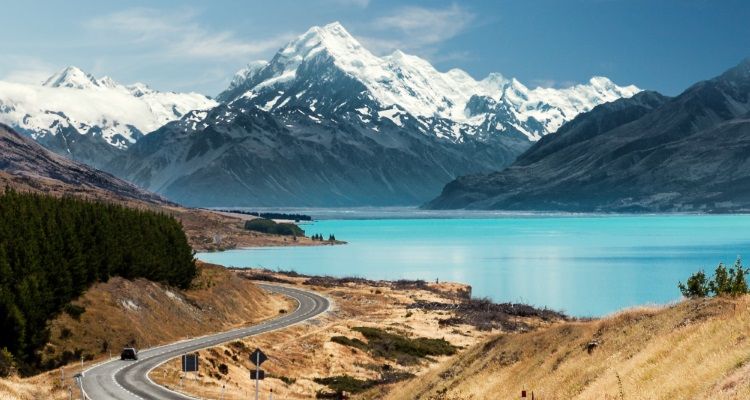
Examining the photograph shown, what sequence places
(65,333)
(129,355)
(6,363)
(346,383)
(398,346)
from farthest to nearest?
(398,346) < (65,333) < (346,383) < (129,355) < (6,363)

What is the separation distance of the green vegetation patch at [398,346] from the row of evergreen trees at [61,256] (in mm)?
27962

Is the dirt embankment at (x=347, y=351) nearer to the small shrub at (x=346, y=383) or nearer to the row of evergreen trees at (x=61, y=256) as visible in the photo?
the small shrub at (x=346, y=383)

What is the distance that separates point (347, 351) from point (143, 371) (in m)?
29.2

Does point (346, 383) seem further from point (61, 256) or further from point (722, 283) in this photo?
point (61, 256)

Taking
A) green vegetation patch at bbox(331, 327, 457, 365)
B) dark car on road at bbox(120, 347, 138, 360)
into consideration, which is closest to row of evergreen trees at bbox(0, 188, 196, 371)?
dark car on road at bbox(120, 347, 138, 360)

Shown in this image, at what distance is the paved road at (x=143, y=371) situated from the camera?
5768 centimetres

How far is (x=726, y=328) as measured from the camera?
3759 cm

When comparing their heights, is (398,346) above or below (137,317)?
below

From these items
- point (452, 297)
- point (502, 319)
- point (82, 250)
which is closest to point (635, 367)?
point (82, 250)

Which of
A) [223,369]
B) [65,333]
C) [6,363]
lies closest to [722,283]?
[223,369]

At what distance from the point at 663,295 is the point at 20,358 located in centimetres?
13324

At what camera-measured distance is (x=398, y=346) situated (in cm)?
9825

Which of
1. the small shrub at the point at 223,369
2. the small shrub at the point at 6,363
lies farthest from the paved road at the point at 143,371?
the small shrub at the point at 6,363

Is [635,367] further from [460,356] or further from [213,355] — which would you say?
[213,355]
